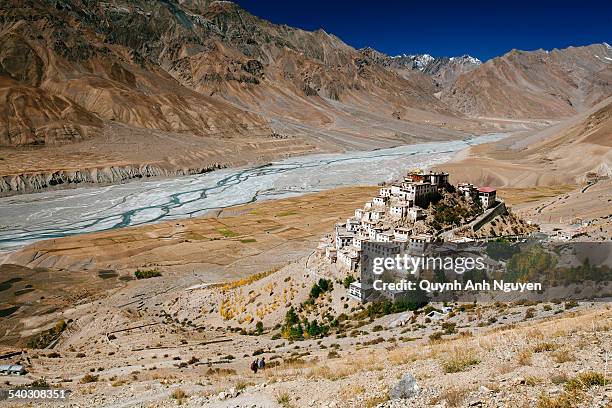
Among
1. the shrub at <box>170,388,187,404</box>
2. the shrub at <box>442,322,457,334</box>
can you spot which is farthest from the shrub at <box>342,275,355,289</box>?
the shrub at <box>170,388,187,404</box>

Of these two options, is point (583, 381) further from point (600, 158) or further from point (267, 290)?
point (600, 158)

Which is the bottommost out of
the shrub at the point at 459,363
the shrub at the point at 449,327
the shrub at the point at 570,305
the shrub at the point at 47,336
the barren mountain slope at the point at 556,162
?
the shrub at the point at 47,336

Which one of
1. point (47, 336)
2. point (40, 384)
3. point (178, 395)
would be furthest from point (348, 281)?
point (47, 336)

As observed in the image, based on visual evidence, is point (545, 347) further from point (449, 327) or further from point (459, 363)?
point (449, 327)

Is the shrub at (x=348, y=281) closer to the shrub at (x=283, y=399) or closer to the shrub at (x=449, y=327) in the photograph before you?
the shrub at (x=449, y=327)

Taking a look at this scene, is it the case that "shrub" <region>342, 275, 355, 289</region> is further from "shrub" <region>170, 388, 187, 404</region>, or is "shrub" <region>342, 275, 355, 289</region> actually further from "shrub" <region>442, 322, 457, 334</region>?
"shrub" <region>170, 388, 187, 404</region>

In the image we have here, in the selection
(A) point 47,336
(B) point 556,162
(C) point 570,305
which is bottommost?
(A) point 47,336

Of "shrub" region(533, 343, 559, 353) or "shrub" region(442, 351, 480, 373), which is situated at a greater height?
"shrub" region(533, 343, 559, 353)

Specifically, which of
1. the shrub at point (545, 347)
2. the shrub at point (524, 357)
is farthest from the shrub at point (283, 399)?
the shrub at point (545, 347)

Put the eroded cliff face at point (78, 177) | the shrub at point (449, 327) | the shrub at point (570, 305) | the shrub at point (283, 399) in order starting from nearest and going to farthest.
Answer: the shrub at point (283, 399), the shrub at point (449, 327), the shrub at point (570, 305), the eroded cliff face at point (78, 177)
